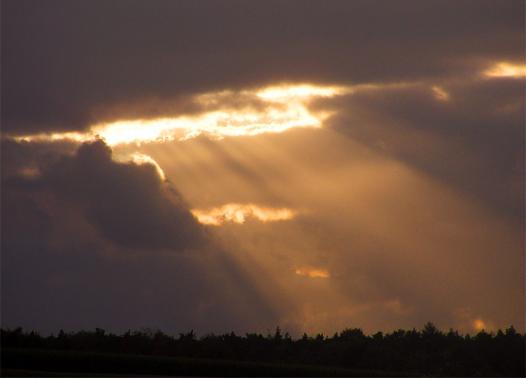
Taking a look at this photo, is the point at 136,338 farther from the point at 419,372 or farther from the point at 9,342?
the point at 419,372

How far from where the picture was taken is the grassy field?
102250 mm

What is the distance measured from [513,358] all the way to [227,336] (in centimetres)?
3447

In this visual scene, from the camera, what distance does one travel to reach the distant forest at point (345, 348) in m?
115

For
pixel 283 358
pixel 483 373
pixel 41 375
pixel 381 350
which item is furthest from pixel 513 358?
pixel 41 375

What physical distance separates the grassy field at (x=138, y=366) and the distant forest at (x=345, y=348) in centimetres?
430

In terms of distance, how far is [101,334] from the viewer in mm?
123750

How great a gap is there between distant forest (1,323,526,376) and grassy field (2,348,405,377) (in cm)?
430

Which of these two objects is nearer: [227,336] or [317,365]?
[317,365]

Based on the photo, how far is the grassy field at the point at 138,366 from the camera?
102 m

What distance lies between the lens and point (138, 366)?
10525 cm

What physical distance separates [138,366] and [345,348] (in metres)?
29.9

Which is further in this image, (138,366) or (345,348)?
(345,348)

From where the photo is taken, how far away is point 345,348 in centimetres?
12550

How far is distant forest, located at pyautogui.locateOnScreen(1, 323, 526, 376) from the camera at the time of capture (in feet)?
376
